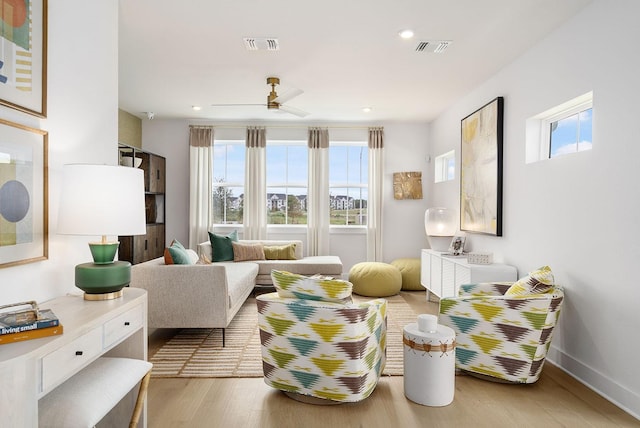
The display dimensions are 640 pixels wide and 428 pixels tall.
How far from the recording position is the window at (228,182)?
22.0 feet

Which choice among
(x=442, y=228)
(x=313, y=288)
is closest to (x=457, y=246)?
(x=442, y=228)

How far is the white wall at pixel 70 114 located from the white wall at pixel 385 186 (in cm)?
420

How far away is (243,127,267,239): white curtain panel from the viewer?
6.50 m

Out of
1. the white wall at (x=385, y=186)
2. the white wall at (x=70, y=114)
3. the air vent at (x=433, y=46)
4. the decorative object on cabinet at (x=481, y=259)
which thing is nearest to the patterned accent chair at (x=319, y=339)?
the white wall at (x=70, y=114)

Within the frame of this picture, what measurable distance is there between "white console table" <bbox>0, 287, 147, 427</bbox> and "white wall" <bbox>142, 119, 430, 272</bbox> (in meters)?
4.64

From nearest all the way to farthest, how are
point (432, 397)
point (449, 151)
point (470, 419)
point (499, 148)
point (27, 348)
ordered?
point (27, 348), point (470, 419), point (432, 397), point (499, 148), point (449, 151)

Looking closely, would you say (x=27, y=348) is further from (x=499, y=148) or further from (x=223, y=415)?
(x=499, y=148)

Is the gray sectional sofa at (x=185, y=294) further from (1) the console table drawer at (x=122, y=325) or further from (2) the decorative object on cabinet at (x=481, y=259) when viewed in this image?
(2) the decorative object on cabinet at (x=481, y=259)

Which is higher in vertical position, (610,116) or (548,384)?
(610,116)

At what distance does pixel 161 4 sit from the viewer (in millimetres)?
2783

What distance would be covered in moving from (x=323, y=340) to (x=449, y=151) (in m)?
4.13

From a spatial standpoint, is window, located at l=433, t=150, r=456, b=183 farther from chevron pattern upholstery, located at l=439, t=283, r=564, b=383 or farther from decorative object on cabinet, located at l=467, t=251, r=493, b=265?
chevron pattern upholstery, located at l=439, t=283, r=564, b=383

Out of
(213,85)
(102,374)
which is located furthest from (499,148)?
(102,374)

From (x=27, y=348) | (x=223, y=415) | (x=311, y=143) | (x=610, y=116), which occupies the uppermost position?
(x=311, y=143)
